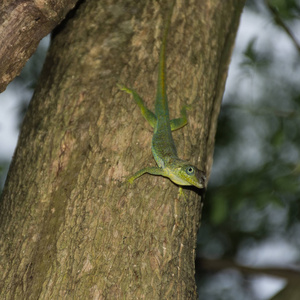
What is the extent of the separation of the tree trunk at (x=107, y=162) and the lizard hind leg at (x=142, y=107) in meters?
0.04

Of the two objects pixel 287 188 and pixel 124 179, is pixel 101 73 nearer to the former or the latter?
pixel 124 179

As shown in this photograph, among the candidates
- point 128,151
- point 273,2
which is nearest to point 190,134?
point 128,151

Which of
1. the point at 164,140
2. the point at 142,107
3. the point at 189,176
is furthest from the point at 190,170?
the point at 142,107

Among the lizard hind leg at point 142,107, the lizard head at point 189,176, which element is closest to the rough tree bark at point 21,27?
the lizard hind leg at point 142,107

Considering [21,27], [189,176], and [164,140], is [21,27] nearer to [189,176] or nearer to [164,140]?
[164,140]

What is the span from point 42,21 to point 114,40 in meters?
0.74

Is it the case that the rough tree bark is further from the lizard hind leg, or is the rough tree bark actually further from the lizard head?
the lizard head

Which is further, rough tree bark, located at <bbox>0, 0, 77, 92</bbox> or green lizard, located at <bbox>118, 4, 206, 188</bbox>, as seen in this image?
green lizard, located at <bbox>118, 4, 206, 188</bbox>

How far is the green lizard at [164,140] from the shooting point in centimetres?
269

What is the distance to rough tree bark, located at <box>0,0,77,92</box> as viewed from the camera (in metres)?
2.17

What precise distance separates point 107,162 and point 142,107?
51cm

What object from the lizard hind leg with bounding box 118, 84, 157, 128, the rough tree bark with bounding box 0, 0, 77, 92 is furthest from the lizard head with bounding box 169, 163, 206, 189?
the rough tree bark with bounding box 0, 0, 77, 92

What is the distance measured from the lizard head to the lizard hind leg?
0.38 metres

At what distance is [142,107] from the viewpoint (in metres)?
2.74
